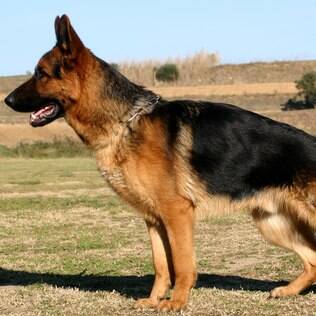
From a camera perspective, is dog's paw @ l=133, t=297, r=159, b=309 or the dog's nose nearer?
dog's paw @ l=133, t=297, r=159, b=309

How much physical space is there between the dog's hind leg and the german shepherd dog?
0.30m

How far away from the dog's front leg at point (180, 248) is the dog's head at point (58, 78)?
1.37 meters

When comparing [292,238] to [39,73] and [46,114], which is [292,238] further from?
[39,73]

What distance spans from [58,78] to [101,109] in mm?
482

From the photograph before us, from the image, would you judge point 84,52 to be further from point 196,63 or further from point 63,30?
point 196,63

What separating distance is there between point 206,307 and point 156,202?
3.49 feet

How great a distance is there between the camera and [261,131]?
7.34m

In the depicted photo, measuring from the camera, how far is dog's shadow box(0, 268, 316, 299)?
329 inches

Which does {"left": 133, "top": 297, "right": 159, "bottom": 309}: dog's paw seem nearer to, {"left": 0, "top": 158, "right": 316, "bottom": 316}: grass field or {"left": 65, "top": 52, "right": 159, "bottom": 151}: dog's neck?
{"left": 0, "top": 158, "right": 316, "bottom": 316}: grass field

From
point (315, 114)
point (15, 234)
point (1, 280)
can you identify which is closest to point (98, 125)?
point (1, 280)

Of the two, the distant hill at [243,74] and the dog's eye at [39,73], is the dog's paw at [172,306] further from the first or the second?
the distant hill at [243,74]

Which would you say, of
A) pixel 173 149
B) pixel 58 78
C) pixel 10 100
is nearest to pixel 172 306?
pixel 173 149

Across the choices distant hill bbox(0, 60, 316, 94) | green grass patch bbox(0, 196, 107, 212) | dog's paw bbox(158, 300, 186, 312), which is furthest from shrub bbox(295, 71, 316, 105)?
dog's paw bbox(158, 300, 186, 312)

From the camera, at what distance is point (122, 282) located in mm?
8867
